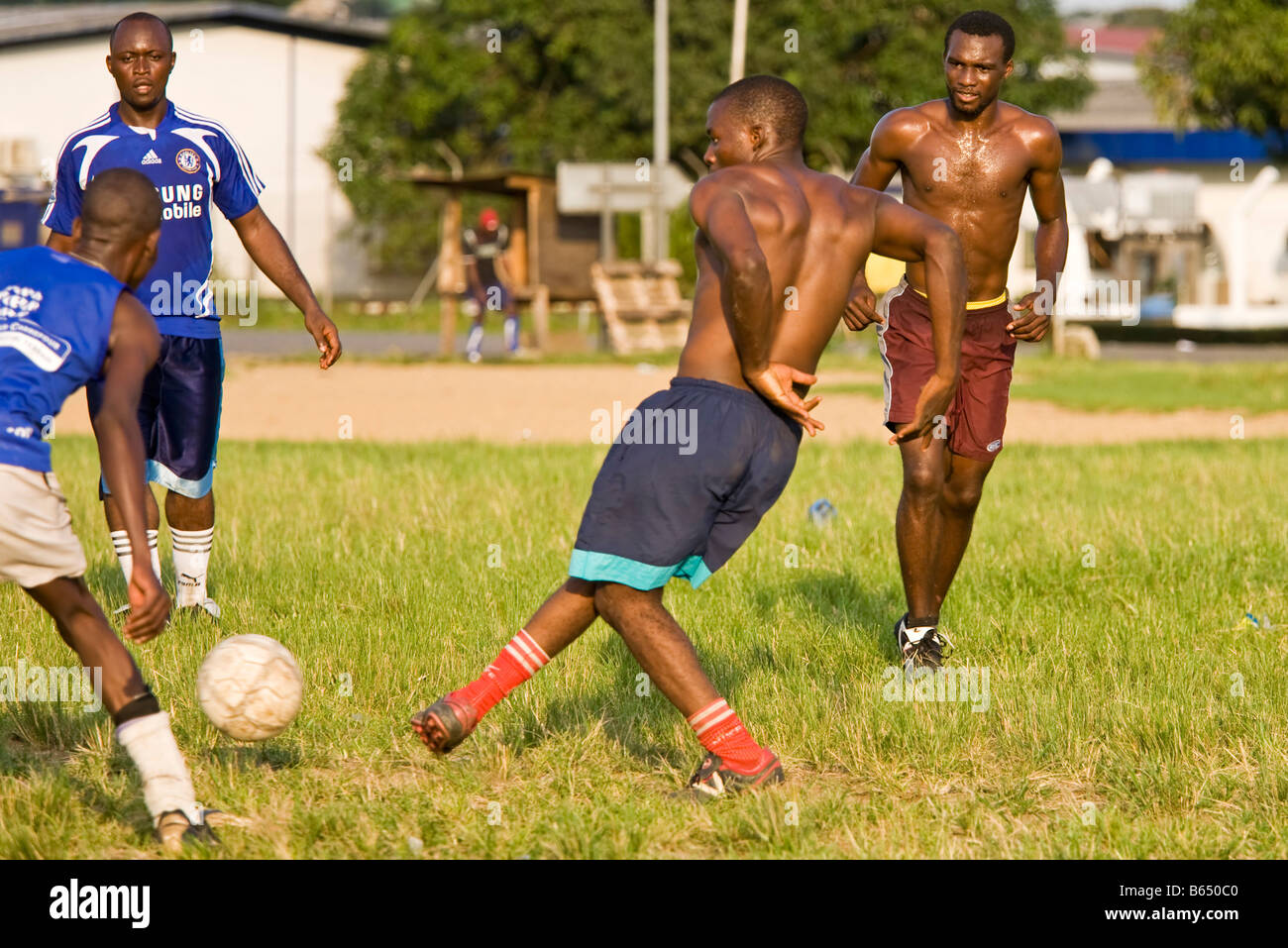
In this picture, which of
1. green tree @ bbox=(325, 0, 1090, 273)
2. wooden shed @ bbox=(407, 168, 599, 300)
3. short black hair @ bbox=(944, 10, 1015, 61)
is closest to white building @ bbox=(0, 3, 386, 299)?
green tree @ bbox=(325, 0, 1090, 273)

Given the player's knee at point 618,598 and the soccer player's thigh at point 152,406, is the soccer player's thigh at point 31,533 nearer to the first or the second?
the player's knee at point 618,598

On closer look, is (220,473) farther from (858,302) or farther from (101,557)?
(858,302)

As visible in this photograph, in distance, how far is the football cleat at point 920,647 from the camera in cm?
593

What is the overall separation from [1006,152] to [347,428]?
9.30 metres

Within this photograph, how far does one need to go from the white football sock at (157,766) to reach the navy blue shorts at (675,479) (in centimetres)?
111

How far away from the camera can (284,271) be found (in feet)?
21.4

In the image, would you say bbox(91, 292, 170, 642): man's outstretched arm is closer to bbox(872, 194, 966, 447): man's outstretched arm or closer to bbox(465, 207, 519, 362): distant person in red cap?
bbox(872, 194, 966, 447): man's outstretched arm

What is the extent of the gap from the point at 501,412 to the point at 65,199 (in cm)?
1016

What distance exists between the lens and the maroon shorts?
609 centimetres

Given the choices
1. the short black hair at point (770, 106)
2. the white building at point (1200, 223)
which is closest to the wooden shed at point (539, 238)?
the short black hair at point (770, 106)

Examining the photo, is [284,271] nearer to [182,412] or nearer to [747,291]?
[182,412]

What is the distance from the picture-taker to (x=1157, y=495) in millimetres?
9953

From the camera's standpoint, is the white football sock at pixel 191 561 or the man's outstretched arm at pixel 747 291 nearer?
the man's outstretched arm at pixel 747 291
